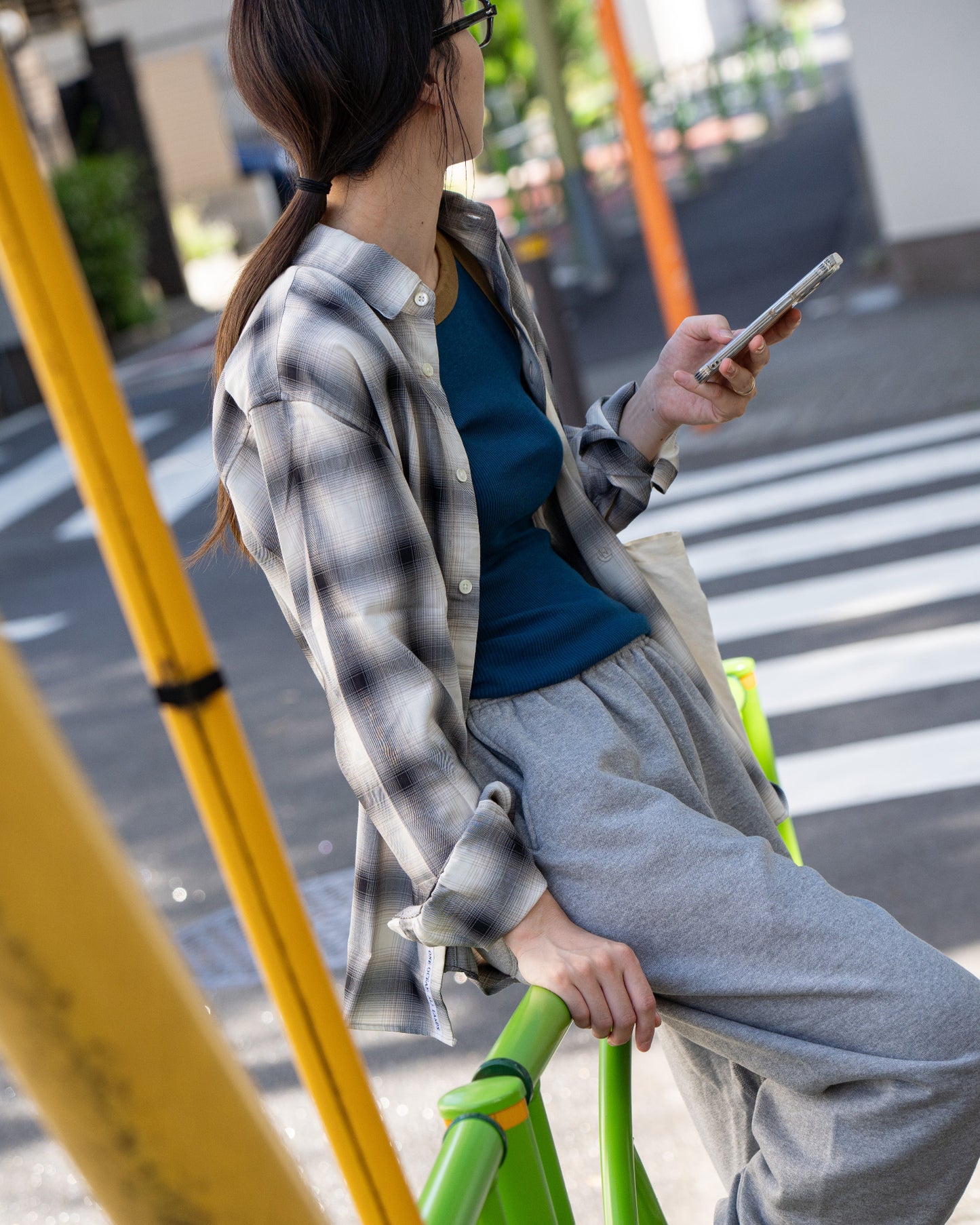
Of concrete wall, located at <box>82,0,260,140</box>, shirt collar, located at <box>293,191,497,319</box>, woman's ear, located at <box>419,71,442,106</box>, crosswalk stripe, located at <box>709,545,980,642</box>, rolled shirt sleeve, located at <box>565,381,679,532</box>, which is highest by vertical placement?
concrete wall, located at <box>82,0,260,140</box>

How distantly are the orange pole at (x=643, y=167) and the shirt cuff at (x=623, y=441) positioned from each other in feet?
21.8

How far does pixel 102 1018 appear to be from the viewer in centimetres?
56

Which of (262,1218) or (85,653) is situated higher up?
(262,1218)

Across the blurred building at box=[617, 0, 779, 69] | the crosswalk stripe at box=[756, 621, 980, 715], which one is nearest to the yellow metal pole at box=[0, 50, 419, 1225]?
the crosswalk stripe at box=[756, 621, 980, 715]

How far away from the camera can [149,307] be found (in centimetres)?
2097

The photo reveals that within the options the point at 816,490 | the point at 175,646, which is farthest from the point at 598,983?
the point at 816,490

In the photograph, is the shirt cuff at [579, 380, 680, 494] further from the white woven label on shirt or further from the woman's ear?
the white woven label on shirt

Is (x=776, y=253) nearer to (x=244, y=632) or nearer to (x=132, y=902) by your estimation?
(x=244, y=632)

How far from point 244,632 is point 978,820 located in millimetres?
4264

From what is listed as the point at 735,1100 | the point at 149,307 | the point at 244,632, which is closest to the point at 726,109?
the point at 149,307

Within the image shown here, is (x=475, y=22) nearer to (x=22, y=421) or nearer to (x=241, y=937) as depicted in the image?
(x=241, y=937)

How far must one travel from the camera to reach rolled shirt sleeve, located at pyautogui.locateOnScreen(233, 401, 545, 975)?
4.61ft

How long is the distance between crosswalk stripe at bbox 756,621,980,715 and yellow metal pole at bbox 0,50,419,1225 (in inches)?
172

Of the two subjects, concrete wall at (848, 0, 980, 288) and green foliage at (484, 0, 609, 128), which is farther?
green foliage at (484, 0, 609, 128)
